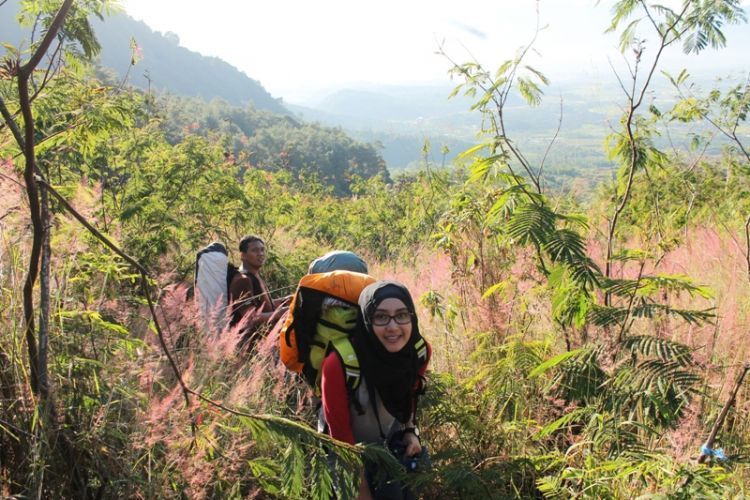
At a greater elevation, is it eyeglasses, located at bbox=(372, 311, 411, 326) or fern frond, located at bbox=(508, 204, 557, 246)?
fern frond, located at bbox=(508, 204, 557, 246)

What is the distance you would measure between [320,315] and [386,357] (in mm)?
352

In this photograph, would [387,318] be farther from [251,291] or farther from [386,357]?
[251,291]

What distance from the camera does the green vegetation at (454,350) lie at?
1.71 metres

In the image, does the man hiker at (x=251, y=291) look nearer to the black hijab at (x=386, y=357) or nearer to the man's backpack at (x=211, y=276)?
the man's backpack at (x=211, y=276)

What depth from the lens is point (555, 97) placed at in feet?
11.5

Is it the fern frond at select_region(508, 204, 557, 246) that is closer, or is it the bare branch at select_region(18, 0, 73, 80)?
the bare branch at select_region(18, 0, 73, 80)

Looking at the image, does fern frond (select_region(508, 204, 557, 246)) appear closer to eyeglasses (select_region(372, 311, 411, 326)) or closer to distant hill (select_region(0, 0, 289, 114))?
eyeglasses (select_region(372, 311, 411, 326))

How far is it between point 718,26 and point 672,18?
20cm

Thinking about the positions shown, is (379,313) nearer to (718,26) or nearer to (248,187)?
(718,26)

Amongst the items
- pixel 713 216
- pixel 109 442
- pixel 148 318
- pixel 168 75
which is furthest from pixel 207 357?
pixel 168 75

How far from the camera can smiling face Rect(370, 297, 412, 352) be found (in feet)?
7.02

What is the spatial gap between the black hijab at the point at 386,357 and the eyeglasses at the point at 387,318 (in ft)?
0.08

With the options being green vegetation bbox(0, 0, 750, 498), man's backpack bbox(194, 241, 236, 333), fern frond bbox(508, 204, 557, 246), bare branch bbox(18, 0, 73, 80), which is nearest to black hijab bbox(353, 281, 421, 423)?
green vegetation bbox(0, 0, 750, 498)

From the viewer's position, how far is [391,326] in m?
2.15
